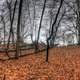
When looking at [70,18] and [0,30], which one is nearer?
[70,18]

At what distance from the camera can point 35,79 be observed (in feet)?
31.7

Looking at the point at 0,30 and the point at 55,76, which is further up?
the point at 0,30

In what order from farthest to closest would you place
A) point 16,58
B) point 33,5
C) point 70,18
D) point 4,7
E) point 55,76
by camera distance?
point 70,18 → point 4,7 → point 33,5 → point 16,58 → point 55,76

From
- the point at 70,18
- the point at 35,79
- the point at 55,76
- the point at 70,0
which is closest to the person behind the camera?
the point at 35,79

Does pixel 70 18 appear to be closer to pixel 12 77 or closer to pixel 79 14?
pixel 79 14

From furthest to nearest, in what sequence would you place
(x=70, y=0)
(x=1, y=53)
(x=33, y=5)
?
(x=33, y=5) < (x=70, y=0) < (x=1, y=53)

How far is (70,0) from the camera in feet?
96.2

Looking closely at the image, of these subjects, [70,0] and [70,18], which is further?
[70,18]

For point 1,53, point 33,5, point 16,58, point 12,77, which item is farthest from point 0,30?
point 12,77

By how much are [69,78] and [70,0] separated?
20721 millimetres

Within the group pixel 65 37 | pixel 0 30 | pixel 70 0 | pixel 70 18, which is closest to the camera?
pixel 70 0

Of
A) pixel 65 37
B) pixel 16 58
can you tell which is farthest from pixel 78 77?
pixel 65 37

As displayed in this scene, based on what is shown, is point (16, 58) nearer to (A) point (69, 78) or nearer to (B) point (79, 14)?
(A) point (69, 78)

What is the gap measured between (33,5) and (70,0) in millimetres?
6101
